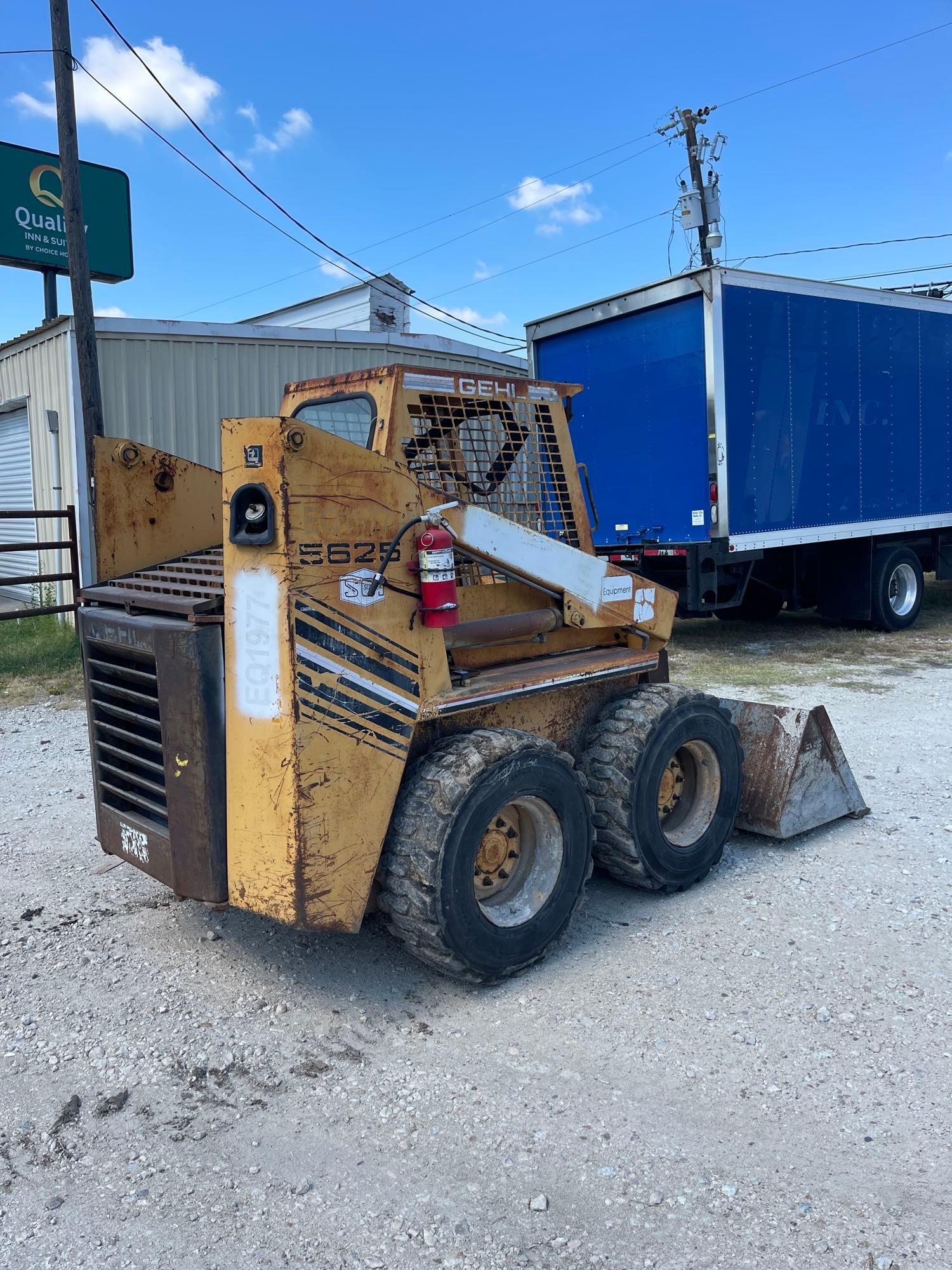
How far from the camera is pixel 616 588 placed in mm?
4582

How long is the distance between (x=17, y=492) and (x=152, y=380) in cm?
350

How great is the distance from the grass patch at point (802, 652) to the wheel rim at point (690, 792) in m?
4.71

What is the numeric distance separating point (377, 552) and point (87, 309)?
8195 millimetres

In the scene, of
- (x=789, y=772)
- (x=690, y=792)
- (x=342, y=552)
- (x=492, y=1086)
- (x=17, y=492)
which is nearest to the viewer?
(x=492, y=1086)

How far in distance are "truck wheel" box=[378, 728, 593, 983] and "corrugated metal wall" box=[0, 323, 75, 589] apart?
9.98 m

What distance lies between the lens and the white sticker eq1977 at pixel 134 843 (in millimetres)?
3822

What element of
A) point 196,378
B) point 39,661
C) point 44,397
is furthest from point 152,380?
point 39,661

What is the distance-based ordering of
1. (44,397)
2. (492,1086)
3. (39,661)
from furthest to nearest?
(44,397) → (39,661) → (492,1086)

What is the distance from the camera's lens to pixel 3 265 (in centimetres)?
1437

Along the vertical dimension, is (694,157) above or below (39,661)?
above

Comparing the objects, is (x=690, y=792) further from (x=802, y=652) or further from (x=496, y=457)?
(x=802, y=652)

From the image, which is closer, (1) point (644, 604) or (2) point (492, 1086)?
(2) point (492, 1086)

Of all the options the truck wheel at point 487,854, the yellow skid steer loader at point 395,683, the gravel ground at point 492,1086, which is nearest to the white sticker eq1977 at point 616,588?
the yellow skid steer loader at point 395,683

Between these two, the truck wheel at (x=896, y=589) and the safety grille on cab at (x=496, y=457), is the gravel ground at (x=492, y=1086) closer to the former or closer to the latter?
the safety grille on cab at (x=496, y=457)
